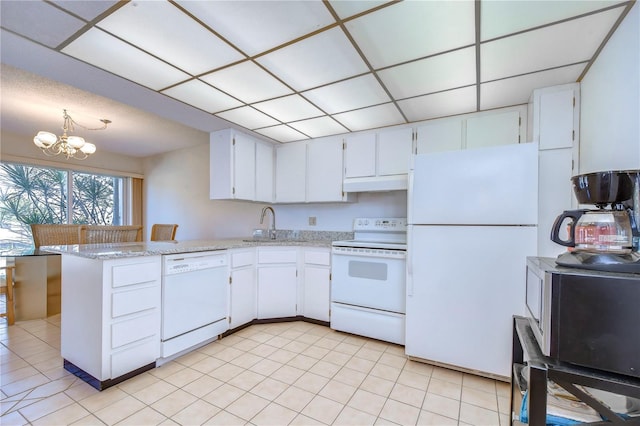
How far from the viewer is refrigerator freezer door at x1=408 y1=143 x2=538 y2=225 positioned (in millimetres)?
1872

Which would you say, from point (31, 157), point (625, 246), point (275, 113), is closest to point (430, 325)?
point (625, 246)

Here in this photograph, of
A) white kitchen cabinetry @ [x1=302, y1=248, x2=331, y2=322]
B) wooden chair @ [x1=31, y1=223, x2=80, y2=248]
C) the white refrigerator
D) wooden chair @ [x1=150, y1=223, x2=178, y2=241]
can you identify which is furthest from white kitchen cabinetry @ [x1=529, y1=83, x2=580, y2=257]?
wooden chair @ [x1=31, y1=223, x2=80, y2=248]

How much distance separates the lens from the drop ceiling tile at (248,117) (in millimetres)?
2625

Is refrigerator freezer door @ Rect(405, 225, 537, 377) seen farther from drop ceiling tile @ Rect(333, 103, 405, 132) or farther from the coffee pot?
drop ceiling tile @ Rect(333, 103, 405, 132)

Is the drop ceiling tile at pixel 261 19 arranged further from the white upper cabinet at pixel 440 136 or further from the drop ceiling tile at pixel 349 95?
the white upper cabinet at pixel 440 136

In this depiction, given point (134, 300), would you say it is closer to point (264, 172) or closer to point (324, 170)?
point (264, 172)

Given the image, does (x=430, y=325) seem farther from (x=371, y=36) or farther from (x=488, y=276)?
(x=371, y=36)

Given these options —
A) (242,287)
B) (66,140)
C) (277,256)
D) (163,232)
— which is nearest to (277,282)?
(277,256)

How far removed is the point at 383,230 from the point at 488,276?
1273mm

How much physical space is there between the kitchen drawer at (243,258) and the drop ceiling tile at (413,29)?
2.07 m

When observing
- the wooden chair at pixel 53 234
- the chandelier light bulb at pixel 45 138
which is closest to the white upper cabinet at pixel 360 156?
the chandelier light bulb at pixel 45 138

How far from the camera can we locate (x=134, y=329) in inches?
75.4

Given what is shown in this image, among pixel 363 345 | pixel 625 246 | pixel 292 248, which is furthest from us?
pixel 292 248

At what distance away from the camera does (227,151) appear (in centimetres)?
308
